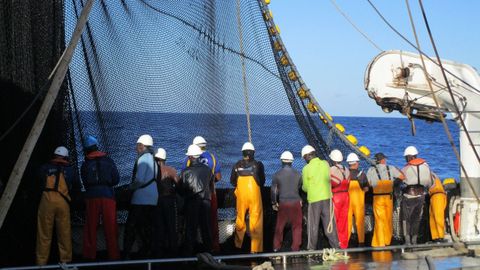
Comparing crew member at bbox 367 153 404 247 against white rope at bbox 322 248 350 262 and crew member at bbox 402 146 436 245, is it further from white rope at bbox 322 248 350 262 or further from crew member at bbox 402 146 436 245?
white rope at bbox 322 248 350 262

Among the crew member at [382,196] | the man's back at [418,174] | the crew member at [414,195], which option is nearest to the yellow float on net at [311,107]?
the crew member at [382,196]

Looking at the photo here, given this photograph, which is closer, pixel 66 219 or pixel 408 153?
pixel 66 219

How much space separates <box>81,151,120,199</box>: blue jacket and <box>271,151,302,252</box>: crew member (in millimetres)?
2608

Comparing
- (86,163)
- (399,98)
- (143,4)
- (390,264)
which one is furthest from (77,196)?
(399,98)

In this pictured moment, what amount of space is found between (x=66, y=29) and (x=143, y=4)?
1373mm

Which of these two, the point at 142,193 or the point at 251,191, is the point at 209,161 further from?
the point at 142,193

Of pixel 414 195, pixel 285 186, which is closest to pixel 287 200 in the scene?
pixel 285 186

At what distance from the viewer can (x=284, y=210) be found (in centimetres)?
1344

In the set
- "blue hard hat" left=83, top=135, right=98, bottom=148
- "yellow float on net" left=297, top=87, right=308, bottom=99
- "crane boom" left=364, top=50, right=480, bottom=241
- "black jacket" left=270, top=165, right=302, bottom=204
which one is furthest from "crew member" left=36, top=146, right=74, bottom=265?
"crane boom" left=364, top=50, right=480, bottom=241

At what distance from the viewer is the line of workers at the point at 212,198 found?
470 inches

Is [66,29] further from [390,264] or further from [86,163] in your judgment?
[390,264]

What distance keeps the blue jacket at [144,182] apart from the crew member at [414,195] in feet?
14.5

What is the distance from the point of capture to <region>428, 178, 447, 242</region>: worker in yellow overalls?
14.8 m

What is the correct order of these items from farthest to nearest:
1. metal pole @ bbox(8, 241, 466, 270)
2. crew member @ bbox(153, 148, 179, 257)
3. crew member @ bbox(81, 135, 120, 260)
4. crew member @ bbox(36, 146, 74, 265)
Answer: crew member @ bbox(153, 148, 179, 257) < crew member @ bbox(81, 135, 120, 260) < crew member @ bbox(36, 146, 74, 265) < metal pole @ bbox(8, 241, 466, 270)
